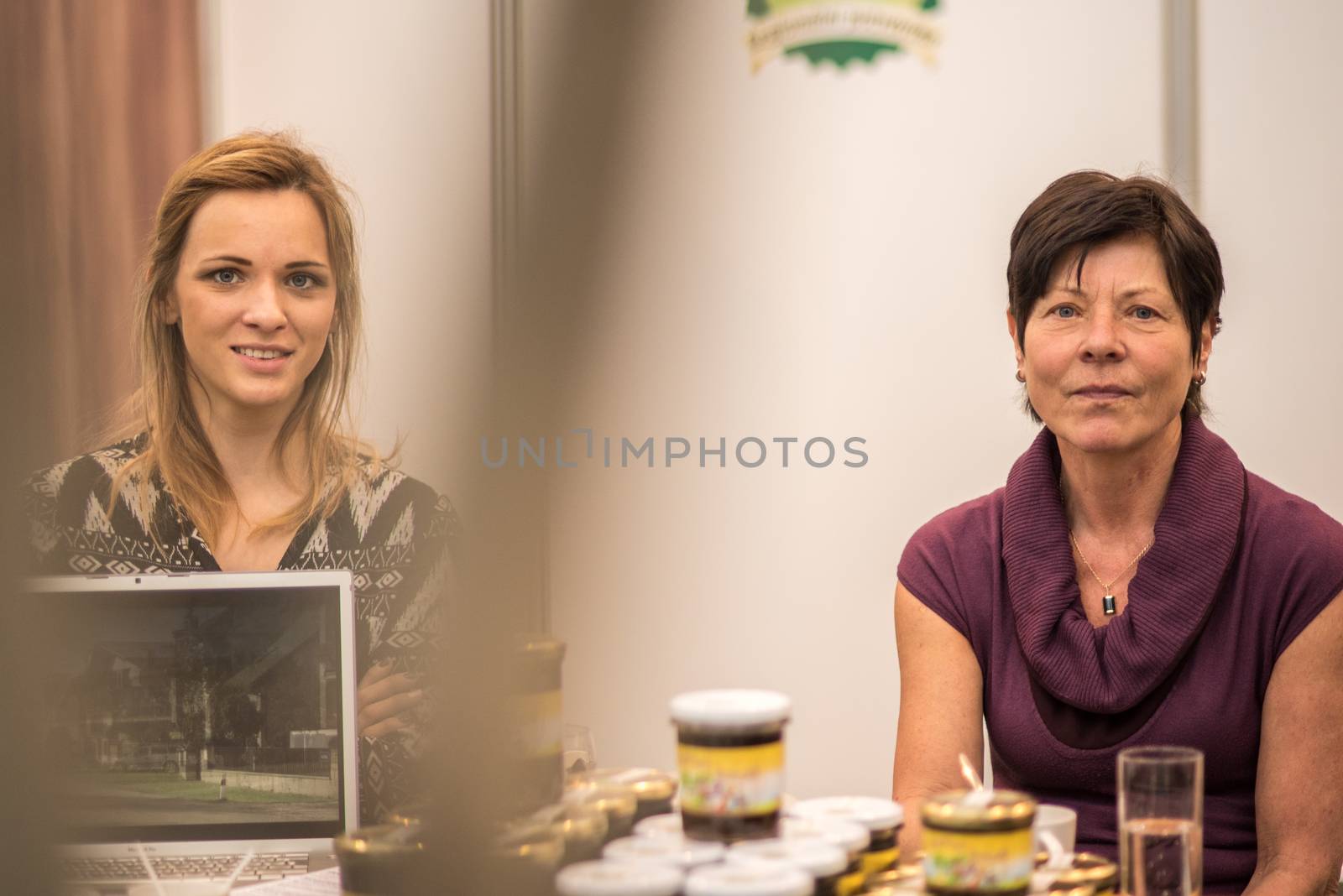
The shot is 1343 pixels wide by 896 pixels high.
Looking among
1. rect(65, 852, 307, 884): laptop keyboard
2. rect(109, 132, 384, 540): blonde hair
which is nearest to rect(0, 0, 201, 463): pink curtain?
rect(65, 852, 307, 884): laptop keyboard

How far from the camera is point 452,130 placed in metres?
0.20

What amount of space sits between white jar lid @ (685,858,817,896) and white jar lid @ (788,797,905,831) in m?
0.15

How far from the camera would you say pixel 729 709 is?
3.07 ft

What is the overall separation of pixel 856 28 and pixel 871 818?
6.77 feet

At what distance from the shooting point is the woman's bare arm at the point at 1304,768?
1477 mm

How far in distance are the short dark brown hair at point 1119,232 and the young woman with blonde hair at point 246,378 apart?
2.95 feet

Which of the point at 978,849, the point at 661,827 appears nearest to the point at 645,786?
the point at 661,827

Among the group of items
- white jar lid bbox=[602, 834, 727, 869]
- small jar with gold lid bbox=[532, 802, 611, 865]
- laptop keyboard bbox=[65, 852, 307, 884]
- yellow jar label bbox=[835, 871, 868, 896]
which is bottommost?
laptop keyboard bbox=[65, 852, 307, 884]

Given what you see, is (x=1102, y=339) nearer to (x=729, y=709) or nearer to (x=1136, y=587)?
(x=1136, y=587)

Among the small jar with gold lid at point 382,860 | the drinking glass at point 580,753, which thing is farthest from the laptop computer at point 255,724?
the small jar with gold lid at point 382,860

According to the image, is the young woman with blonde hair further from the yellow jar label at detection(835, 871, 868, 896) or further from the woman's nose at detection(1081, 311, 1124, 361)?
the yellow jar label at detection(835, 871, 868, 896)

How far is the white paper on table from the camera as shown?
45.2 inches

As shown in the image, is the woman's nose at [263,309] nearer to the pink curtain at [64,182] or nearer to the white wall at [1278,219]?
the white wall at [1278,219]

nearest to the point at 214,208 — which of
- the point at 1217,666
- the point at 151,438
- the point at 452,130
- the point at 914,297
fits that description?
the point at 151,438
